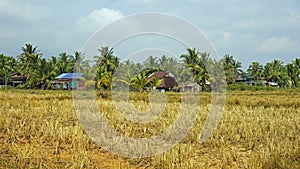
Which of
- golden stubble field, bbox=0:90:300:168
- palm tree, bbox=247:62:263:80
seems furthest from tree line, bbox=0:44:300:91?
golden stubble field, bbox=0:90:300:168

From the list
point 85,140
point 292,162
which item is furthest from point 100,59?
point 292,162

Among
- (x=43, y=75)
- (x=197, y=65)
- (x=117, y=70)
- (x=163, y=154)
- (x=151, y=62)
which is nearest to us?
(x=163, y=154)

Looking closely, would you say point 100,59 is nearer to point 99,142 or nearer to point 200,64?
point 200,64

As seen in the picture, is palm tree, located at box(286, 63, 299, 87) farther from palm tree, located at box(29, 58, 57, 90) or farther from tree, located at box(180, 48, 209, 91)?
palm tree, located at box(29, 58, 57, 90)

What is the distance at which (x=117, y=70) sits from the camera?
949 inches

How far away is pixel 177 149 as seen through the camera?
4.66 m

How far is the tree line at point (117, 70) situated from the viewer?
21203 mm

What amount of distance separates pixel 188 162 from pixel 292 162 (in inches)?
48.7

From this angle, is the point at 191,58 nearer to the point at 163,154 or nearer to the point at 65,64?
the point at 65,64

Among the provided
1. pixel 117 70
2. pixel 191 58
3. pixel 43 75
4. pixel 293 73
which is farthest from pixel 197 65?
pixel 293 73

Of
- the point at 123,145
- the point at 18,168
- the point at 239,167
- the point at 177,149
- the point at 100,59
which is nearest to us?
the point at 18,168

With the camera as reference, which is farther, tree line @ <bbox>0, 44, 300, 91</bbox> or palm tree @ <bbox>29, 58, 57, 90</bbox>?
palm tree @ <bbox>29, 58, 57, 90</bbox>

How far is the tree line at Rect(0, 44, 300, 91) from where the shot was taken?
21.2 m

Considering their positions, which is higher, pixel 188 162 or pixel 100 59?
pixel 100 59
